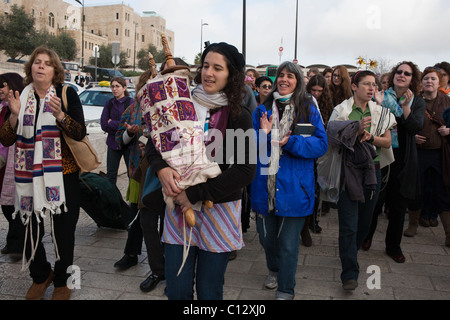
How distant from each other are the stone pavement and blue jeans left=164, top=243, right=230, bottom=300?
4.17ft

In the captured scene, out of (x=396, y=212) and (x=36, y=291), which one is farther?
(x=396, y=212)

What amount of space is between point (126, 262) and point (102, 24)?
365 ft

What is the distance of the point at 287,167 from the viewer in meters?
3.51

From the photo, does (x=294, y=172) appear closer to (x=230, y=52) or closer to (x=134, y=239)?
(x=230, y=52)

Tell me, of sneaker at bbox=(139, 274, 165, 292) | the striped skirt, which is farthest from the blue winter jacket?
sneaker at bbox=(139, 274, 165, 292)

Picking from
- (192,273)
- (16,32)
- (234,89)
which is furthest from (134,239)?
(16,32)

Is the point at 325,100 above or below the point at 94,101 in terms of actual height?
below

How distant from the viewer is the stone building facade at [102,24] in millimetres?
80625

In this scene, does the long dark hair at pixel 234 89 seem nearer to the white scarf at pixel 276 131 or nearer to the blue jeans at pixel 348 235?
the white scarf at pixel 276 131

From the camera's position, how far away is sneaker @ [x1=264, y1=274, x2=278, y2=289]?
3897 millimetres

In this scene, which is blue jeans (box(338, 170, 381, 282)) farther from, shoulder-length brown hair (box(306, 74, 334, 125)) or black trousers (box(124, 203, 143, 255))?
black trousers (box(124, 203, 143, 255))

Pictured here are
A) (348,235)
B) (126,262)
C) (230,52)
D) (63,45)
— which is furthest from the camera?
(63,45)

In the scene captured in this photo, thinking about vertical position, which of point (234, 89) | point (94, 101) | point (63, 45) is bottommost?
point (234, 89)

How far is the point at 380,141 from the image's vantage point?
13.3 feet
